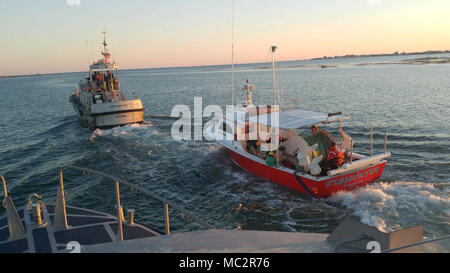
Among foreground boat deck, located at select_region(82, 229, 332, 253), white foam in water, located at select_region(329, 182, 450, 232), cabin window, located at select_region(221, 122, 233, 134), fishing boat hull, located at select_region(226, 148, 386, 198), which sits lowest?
white foam in water, located at select_region(329, 182, 450, 232)

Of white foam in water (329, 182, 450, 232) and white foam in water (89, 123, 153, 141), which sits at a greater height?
white foam in water (89, 123, 153, 141)

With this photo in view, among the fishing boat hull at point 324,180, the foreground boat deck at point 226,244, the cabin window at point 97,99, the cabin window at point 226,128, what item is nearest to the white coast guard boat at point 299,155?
the fishing boat hull at point 324,180

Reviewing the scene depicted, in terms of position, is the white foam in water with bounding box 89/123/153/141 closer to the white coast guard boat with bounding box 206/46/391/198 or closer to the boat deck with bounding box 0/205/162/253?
the white coast guard boat with bounding box 206/46/391/198

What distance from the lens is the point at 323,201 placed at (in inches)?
497

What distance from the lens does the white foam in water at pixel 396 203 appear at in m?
10.7

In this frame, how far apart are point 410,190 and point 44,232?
13346 millimetres

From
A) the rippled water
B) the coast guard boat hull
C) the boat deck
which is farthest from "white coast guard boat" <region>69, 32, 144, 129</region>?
the boat deck

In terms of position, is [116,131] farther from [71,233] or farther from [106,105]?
[71,233]

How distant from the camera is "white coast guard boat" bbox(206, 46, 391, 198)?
1266cm

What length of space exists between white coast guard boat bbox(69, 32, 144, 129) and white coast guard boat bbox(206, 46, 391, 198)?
46.4 feet

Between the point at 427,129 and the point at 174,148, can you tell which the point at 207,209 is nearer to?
the point at 174,148

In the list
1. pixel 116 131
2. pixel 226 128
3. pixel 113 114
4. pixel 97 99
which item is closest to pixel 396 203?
pixel 226 128

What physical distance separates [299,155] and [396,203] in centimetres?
414
